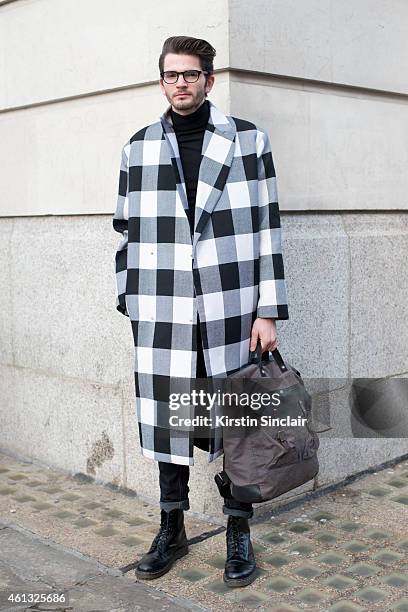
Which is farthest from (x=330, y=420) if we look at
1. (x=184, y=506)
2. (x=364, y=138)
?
(x=364, y=138)

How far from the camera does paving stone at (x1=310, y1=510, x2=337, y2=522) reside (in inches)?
170

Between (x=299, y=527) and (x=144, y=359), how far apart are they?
1.21 metres

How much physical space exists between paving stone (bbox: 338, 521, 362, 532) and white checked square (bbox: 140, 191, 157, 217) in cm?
177

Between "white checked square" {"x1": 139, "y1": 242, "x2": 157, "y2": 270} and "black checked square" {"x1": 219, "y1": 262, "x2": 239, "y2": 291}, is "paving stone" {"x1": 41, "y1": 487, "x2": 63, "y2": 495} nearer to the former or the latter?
"white checked square" {"x1": 139, "y1": 242, "x2": 157, "y2": 270}

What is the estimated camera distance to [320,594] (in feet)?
11.5

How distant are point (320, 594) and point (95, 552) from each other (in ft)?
3.50

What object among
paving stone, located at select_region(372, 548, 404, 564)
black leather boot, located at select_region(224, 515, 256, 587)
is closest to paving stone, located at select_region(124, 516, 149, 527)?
black leather boot, located at select_region(224, 515, 256, 587)

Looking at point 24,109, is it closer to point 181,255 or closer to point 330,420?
point 181,255

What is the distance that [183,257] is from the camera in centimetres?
360

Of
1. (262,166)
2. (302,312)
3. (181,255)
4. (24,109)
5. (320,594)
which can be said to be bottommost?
(320,594)

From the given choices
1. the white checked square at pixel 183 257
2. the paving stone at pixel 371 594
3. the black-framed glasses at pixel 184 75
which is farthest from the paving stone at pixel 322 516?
the black-framed glasses at pixel 184 75

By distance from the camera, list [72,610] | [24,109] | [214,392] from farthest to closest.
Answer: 1. [24,109]
2. [214,392]
3. [72,610]

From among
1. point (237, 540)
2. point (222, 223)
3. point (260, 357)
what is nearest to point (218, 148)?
point (222, 223)

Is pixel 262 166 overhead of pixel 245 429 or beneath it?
overhead
